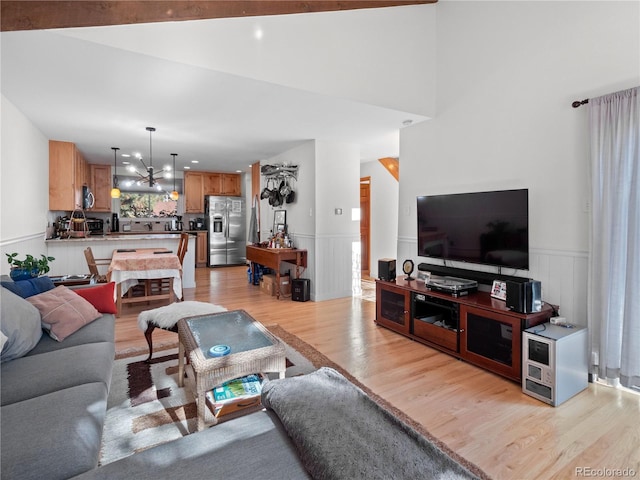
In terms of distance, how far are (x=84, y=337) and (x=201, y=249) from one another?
648 cm

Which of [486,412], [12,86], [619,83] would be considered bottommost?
[486,412]

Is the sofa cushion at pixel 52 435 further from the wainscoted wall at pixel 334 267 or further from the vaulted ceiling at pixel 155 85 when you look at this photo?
the wainscoted wall at pixel 334 267

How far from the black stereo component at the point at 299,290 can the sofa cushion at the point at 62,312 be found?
2819 millimetres

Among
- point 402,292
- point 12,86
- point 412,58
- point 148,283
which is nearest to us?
point 12,86

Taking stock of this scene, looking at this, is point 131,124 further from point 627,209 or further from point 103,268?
point 627,209

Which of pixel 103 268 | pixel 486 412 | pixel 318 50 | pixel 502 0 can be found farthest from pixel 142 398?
pixel 502 0

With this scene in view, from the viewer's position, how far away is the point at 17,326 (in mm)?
1865

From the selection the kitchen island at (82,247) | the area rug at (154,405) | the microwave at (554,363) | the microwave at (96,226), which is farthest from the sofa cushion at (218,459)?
the microwave at (96,226)

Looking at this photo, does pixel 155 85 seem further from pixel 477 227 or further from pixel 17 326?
pixel 477 227

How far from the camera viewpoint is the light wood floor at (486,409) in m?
1.72

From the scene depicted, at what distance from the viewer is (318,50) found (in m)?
3.14

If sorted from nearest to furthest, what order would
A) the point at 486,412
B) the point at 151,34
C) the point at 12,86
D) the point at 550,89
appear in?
the point at 486,412 < the point at 151,34 < the point at 550,89 < the point at 12,86

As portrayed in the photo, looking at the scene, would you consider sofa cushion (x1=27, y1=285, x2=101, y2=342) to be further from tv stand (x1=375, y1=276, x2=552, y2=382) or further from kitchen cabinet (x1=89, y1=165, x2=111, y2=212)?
kitchen cabinet (x1=89, y1=165, x2=111, y2=212)

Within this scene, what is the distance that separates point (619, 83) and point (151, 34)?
3446 mm
